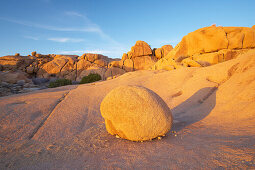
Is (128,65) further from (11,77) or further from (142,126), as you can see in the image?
(142,126)

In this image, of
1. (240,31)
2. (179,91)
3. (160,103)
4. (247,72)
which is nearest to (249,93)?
(247,72)

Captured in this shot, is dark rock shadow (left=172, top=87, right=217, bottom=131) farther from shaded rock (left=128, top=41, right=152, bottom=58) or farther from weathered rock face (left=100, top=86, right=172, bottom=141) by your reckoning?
shaded rock (left=128, top=41, right=152, bottom=58)

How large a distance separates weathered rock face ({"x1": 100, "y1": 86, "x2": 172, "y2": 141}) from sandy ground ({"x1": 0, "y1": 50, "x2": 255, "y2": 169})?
210 mm

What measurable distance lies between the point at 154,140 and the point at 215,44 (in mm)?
16590

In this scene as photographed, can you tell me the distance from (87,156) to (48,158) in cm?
72

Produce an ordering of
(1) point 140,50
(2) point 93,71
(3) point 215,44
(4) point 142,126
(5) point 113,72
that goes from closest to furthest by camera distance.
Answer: (4) point 142,126
(3) point 215,44
(5) point 113,72
(2) point 93,71
(1) point 140,50

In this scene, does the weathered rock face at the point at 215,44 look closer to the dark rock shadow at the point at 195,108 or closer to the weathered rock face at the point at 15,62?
the dark rock shadow at the point at 195,108

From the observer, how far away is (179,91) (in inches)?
253

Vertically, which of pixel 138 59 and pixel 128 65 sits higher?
pixel 138 59

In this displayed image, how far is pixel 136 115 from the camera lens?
302 cm

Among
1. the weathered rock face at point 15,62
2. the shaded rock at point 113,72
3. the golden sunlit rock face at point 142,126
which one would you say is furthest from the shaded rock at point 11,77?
the golden sunlit rock face at point 142,126

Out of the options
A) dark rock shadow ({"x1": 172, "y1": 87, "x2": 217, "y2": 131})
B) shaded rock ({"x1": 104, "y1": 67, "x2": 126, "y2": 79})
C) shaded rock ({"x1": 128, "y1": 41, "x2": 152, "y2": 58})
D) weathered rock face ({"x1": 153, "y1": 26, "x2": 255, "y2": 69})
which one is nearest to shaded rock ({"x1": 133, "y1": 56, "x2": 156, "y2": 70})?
shaded rock ({"x1": 128, "y1": 41, "x2": 152, "y2": 58})

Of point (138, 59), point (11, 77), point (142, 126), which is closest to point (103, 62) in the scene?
point (138, 59)

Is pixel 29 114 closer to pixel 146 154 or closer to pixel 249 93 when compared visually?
pixel 146 154
